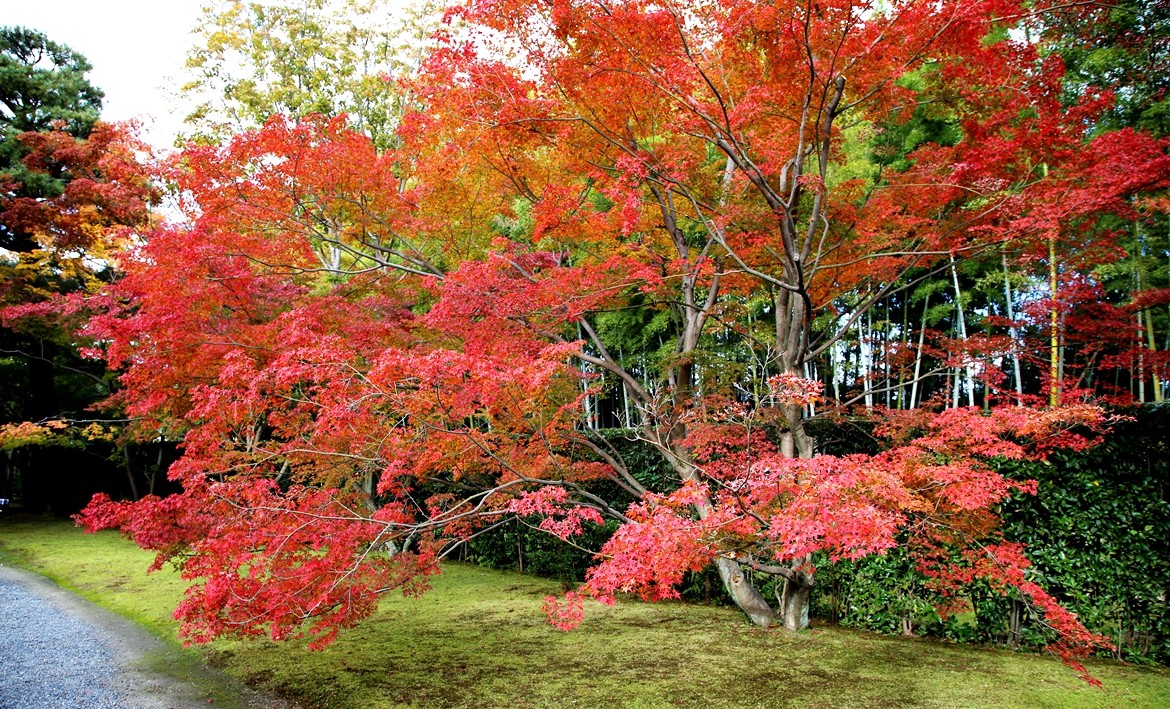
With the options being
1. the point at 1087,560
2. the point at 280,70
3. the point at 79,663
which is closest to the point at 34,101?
the point at 280,70

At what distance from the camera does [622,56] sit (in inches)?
162

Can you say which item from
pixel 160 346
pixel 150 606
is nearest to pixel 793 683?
pixel 160 346

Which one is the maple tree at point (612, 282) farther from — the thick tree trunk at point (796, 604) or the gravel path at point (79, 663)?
the gravel path at point (79, 663)

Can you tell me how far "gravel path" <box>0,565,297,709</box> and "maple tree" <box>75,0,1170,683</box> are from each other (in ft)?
2.16

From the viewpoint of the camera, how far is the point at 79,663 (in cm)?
467

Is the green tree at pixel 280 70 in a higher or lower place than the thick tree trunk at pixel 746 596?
higher

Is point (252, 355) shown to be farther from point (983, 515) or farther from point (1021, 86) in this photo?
point (1021, 86)

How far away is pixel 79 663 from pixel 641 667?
420cm

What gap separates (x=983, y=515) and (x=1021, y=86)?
2.98 metres

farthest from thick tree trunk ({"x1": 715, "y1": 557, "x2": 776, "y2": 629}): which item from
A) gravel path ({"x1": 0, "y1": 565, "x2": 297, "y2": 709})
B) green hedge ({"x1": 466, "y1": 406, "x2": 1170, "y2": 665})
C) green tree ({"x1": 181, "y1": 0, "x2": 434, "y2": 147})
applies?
green tree ({"x1": 181, "y1": 0, "x2": 434, "y2": 147})

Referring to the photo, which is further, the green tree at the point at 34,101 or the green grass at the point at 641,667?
the green tree at the point at 34,101

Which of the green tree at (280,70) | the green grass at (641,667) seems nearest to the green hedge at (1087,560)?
the green grass at (641,667)

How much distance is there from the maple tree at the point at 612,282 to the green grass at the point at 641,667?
45 cm

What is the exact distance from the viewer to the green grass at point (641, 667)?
144 inches
